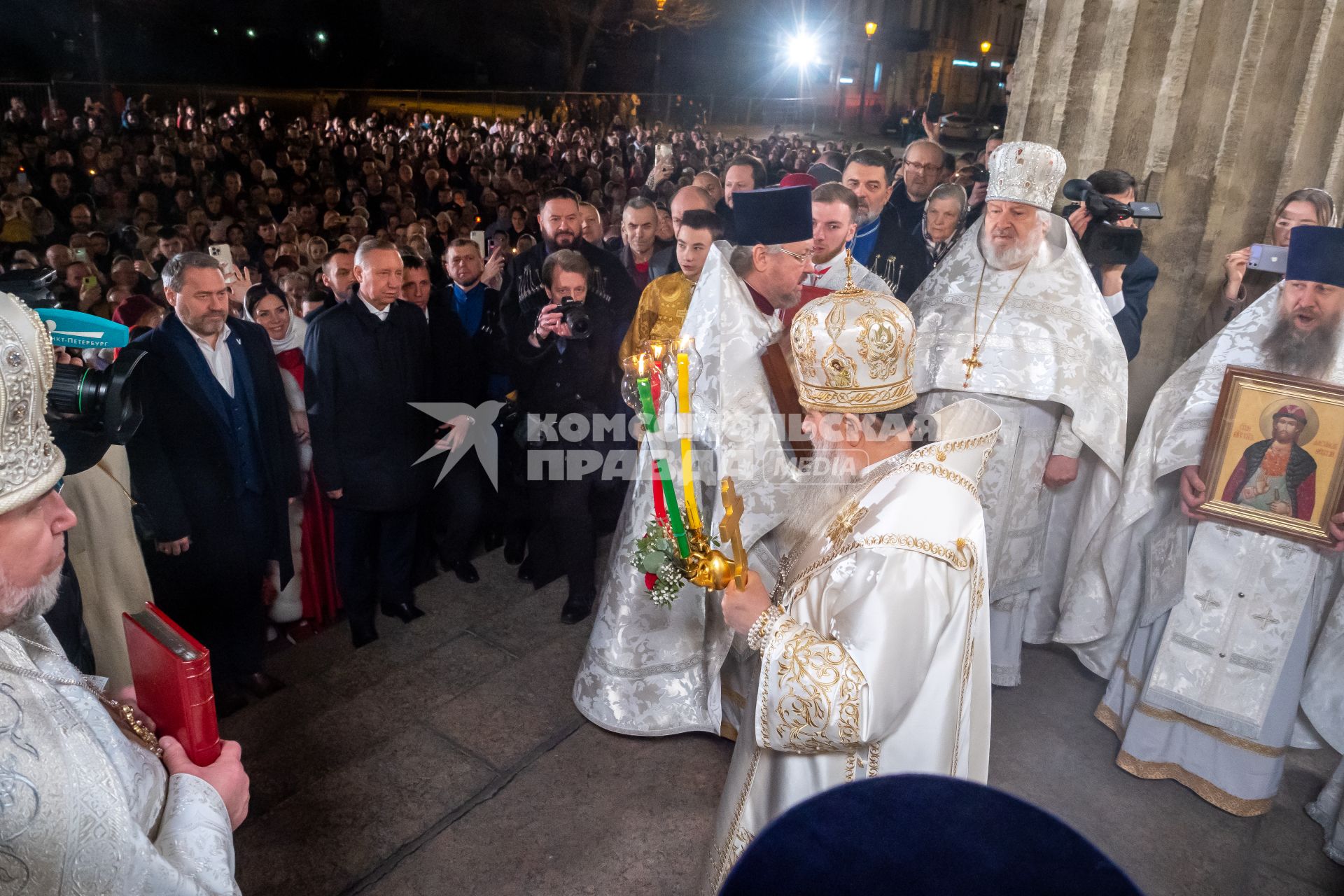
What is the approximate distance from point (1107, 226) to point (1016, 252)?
376 mm

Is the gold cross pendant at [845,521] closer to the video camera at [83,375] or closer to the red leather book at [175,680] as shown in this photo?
the red leather book at [175,680]

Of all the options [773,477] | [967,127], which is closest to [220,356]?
[773,477]

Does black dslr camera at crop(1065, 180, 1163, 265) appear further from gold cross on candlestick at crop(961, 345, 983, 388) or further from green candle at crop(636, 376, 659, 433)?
green candle at crop(636, 376, 659, 433)

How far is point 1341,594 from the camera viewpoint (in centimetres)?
297

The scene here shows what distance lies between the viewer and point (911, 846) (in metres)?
0.79

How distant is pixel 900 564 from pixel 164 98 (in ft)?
46.7

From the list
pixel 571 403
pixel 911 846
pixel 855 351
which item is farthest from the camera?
pixel 571 403

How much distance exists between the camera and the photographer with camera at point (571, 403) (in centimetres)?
401

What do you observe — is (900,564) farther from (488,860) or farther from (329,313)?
(329,313)

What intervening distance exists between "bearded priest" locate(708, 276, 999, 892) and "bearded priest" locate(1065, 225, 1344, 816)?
56.7 inches

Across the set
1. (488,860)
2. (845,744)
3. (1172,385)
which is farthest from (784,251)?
(488,860)

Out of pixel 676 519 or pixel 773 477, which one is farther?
pixel 773 477

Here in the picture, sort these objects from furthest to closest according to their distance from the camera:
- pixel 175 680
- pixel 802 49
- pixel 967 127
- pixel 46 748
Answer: pixel 802 49, pixel 967 127, pixel 175 680, pixel 46 748

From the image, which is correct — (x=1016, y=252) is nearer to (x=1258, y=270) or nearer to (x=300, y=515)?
(x=1258, y=270)
